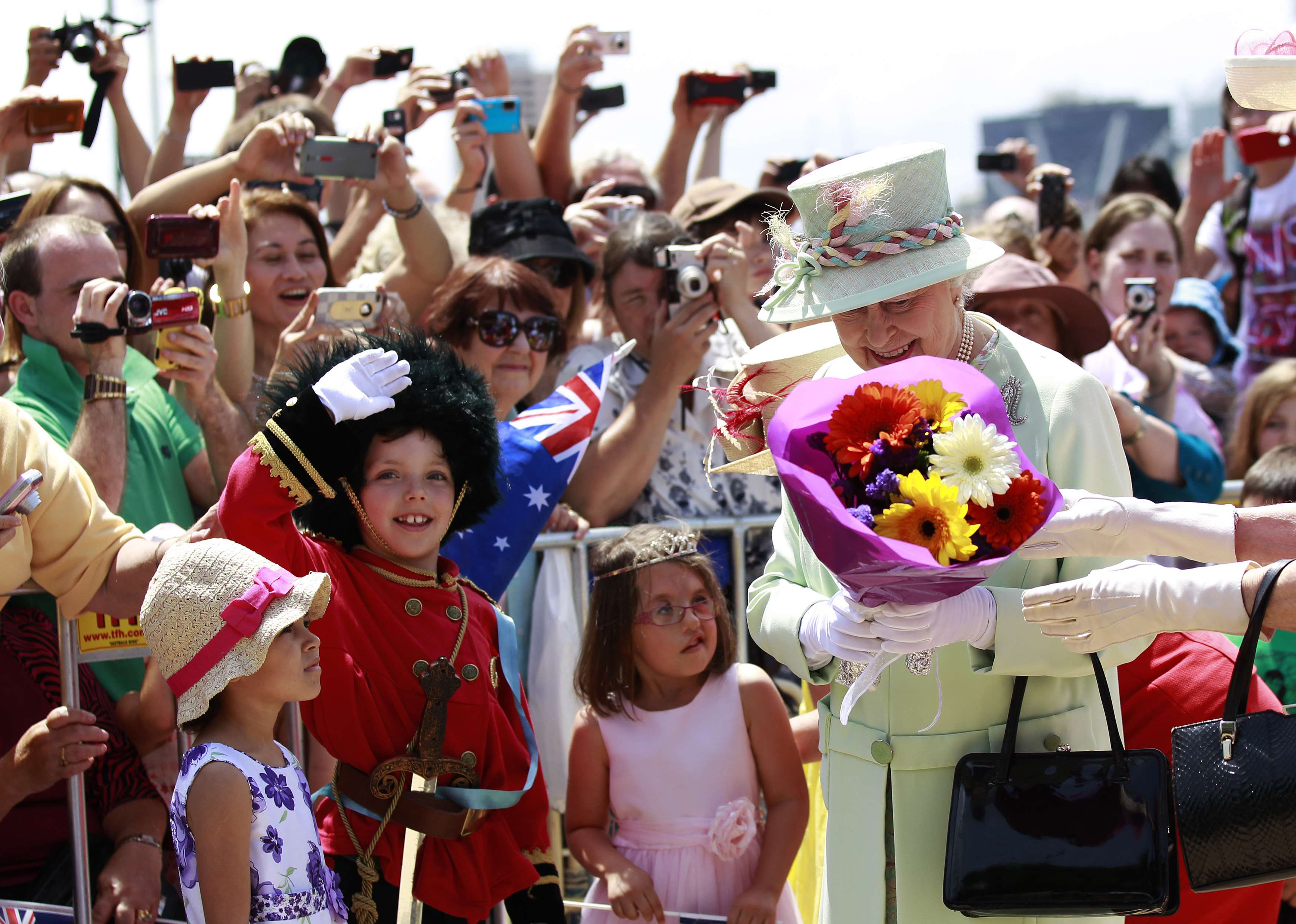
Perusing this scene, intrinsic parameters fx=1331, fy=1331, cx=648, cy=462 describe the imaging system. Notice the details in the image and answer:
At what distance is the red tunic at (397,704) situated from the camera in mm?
2891

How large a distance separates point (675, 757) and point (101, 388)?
1783 millimetres

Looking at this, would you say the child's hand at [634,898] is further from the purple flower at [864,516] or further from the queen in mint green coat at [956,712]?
the purple flower at [864,516]

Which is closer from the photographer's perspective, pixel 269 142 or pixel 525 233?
pixel 269 142

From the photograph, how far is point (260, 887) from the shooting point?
8.36 ft

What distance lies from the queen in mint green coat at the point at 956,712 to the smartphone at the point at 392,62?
4.08m

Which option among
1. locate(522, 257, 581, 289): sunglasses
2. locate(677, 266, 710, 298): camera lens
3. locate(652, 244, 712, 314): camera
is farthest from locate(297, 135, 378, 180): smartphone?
locate(677, 266, 710, 298): camera lens

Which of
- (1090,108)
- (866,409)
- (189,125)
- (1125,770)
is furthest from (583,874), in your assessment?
(1090,108)

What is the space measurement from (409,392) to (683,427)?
1640mm

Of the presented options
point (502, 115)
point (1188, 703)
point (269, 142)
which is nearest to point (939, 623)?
point (1188, 703)

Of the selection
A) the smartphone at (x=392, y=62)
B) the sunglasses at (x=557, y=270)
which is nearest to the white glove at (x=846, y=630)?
the sunglasses at (x=557, y=270)

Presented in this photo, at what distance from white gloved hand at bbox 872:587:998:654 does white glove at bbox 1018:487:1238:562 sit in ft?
0.41

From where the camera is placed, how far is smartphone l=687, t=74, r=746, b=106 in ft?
20.6

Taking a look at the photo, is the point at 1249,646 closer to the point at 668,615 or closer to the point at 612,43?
the point at 668,615

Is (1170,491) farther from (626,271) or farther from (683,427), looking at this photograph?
(626,271)
